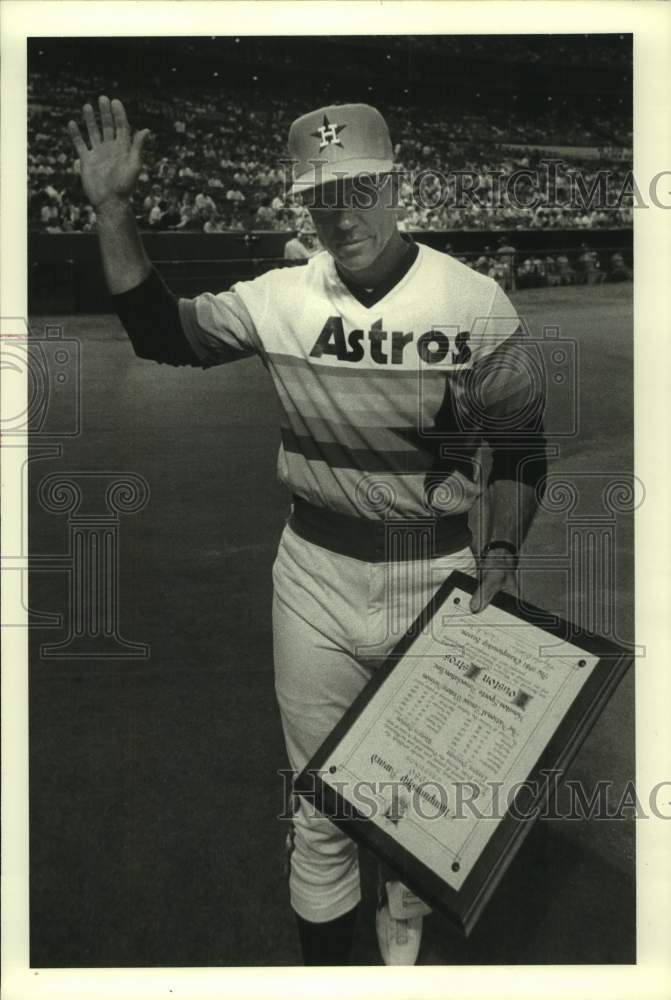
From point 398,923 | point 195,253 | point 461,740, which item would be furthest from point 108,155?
point 398,923

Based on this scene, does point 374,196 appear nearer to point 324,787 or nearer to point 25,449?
point 25,449

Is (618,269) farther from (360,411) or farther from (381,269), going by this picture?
(360,411)

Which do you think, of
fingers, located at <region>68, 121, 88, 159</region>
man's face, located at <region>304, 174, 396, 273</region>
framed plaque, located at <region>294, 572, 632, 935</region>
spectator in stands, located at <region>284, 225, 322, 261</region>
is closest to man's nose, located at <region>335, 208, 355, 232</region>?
man's face, located at <region>304, 174, 396, 273</region>

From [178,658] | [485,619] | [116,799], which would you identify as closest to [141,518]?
[178,658]

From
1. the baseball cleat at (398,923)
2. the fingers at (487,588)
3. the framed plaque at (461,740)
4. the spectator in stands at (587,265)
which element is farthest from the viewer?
the spectator in stands at (587,265)

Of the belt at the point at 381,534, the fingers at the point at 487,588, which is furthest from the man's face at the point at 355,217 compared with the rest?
the fingers at the point at 487,588

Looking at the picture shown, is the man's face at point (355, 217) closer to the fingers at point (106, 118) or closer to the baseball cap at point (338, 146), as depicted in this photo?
the baseball cap at point (338, 146)

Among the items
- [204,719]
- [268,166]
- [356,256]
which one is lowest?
[204,719]
